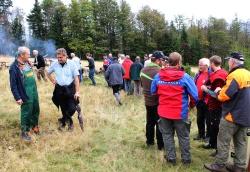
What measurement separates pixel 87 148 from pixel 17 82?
1.79 meters

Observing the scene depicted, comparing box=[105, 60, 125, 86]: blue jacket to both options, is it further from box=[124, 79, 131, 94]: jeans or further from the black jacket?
the black jacket

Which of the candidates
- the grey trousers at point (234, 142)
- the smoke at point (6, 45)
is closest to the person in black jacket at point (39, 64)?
the grey trousers at point (234, 142)

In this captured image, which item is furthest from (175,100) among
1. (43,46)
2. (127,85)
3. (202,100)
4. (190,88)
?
(43,46)

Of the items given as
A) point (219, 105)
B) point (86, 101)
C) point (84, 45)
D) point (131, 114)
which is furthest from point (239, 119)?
point (84, 45)

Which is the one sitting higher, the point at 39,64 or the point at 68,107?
the point at 39,64

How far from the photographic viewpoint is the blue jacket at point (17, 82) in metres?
7.16

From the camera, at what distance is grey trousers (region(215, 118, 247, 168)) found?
232 inches

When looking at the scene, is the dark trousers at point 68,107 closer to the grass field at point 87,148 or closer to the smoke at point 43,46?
the grass field at point 87,148

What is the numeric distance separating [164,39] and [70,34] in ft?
47.6

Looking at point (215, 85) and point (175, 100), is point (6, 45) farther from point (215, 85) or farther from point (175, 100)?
point (175, 100)

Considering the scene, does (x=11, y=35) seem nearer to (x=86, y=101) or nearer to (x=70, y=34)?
(x=70, y=34)

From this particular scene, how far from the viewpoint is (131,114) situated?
446 inches

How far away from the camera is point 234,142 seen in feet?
19.9

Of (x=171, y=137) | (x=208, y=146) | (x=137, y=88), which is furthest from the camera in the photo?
(x=137, y=88)
